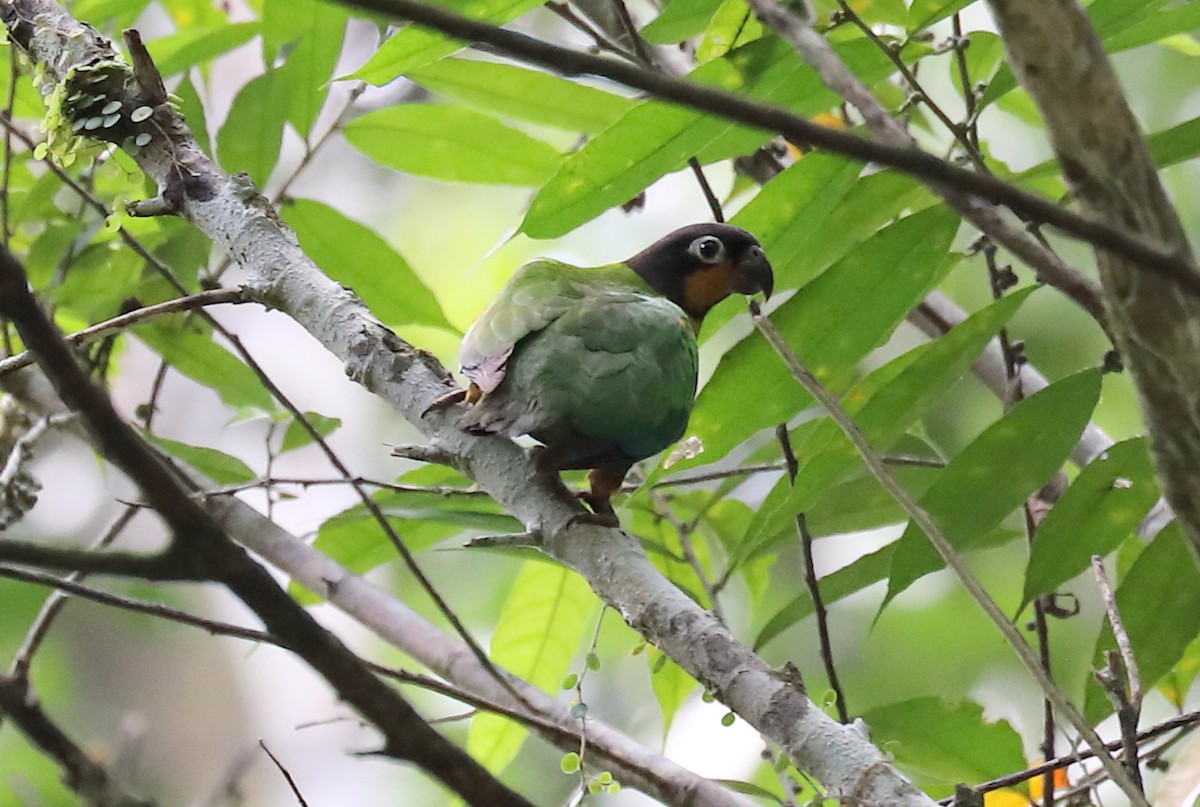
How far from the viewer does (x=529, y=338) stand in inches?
86.9

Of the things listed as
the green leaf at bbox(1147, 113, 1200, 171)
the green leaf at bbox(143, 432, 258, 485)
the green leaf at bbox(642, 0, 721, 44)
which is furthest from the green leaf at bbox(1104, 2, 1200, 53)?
the green leaf at bbox(143, 432, 258, 485)

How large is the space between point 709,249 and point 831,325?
1149mm

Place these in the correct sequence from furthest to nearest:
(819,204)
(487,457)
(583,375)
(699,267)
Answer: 1. (699,267)
2. (583,375)
3. (819,204)
4. (487,457)

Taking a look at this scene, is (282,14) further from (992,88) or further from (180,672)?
(180,672)

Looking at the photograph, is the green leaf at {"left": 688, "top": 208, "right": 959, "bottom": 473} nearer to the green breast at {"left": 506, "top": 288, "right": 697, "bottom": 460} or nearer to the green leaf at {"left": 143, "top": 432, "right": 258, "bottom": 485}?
the green breast at {"left": 506, "top": 288, "right": 697, "bottom": 460}

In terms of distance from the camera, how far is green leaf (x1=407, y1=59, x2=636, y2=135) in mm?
2469

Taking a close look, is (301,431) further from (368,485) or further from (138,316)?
(138,316)

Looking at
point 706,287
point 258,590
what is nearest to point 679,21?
point 706,287

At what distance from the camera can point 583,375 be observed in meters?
2.09

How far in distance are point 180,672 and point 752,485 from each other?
3.75 metres

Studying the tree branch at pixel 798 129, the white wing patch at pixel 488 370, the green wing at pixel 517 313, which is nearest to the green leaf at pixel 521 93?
the green wing at pixel 517 313

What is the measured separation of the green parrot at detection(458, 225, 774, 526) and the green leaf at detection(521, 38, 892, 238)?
10.5 inches

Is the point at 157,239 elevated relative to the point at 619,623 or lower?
lower

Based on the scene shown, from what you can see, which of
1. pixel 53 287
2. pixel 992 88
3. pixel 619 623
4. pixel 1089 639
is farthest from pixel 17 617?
pixel 1089 639
